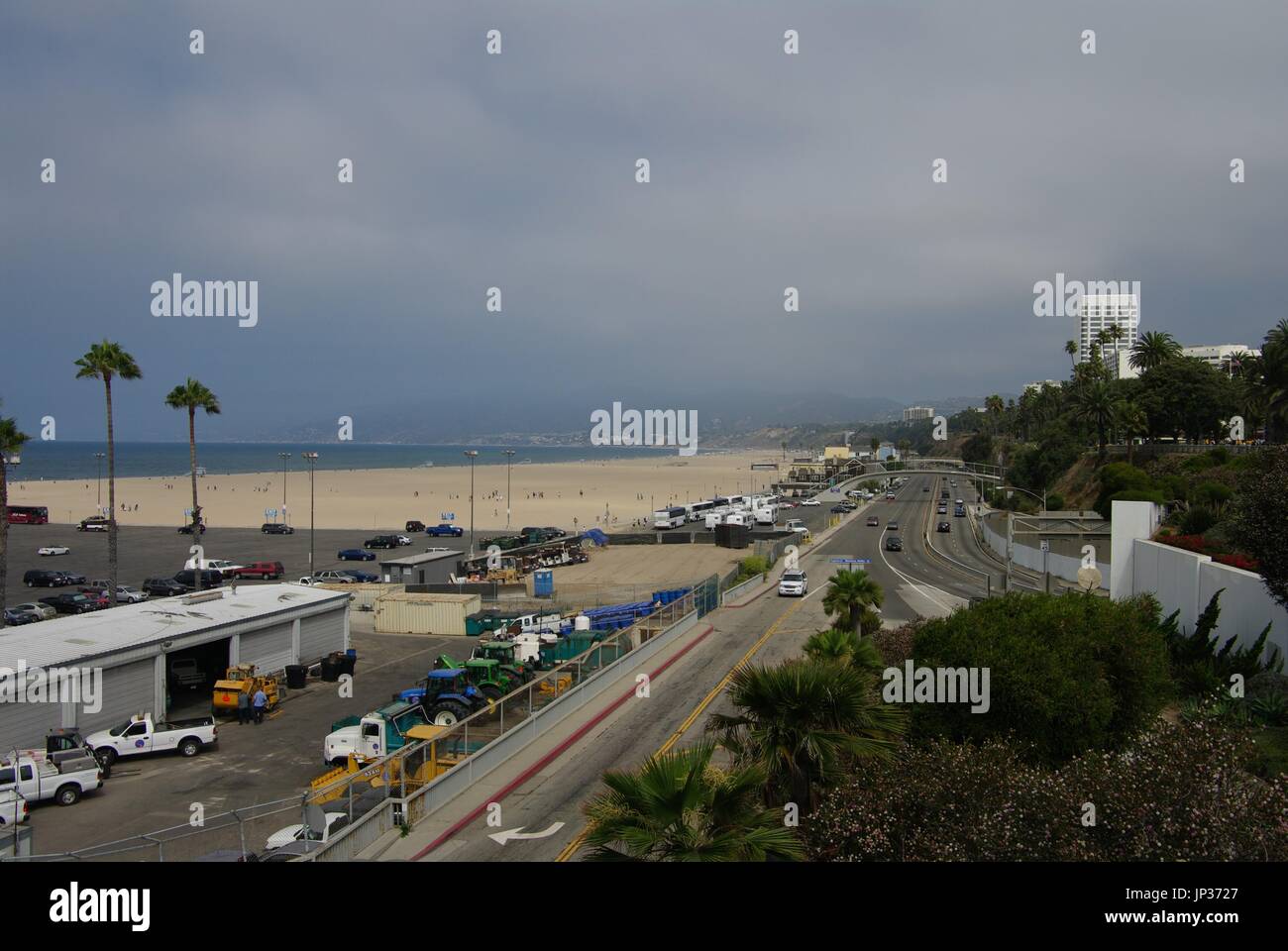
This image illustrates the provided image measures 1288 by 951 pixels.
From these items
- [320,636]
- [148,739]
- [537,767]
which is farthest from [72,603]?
[537,767]

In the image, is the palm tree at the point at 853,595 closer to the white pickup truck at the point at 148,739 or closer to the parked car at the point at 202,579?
the white pickup truck at the point at 148,739

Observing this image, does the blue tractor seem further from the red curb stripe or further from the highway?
the highway

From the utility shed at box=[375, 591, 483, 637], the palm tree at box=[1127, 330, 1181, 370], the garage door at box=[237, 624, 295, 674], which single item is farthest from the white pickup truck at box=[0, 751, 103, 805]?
the palm tree at box=[1127, 330, 1181, 370]

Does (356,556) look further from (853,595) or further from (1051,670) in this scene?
(1051,670)

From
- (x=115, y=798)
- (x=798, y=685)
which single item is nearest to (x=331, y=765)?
(x=115, y=798)

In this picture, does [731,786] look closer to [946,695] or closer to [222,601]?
[946,695]
